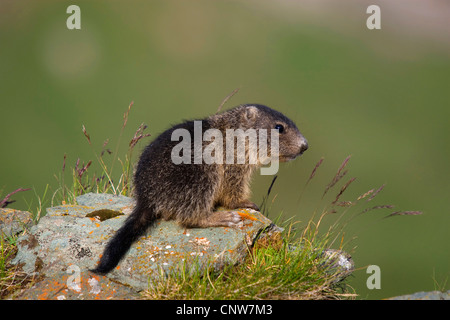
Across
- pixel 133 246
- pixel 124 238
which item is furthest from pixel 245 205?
pixel 124 238

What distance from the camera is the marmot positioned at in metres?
6.98

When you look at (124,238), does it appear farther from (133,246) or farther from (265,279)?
(265,279)

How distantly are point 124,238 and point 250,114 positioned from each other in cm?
274

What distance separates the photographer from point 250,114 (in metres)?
8.22

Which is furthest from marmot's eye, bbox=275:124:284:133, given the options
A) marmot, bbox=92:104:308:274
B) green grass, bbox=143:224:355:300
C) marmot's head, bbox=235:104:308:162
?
green grass, bbox=143:224:355:300

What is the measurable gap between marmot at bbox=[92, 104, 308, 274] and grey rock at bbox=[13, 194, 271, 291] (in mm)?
161

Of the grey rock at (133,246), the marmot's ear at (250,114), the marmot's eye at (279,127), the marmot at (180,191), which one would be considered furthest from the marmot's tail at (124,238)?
the marmot's eye at (279,127)

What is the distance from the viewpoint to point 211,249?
22.8ft

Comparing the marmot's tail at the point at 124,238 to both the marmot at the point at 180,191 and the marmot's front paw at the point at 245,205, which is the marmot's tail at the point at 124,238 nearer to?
the marmot at the point at 180,191

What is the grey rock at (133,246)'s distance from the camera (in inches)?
264

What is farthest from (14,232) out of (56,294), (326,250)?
(326,250)

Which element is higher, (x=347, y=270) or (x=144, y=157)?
(x=144, y=157)
